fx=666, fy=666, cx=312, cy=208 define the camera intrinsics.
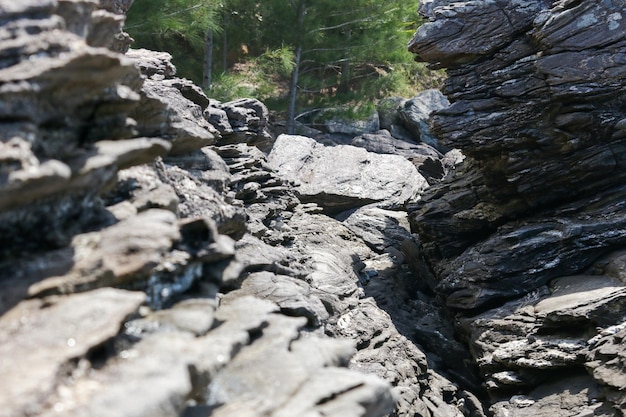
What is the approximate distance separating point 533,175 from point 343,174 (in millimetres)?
8132

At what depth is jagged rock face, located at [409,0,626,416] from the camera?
49.2ft

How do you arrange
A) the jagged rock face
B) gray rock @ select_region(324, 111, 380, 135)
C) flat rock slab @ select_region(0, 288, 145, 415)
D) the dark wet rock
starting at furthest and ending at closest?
1. gray rock @ select_region(324, 111, 380, 135)
2. the dark wet rock
3. the jagged rock face
4. flat rock slab @ select_region(0, 288, 145, 415)

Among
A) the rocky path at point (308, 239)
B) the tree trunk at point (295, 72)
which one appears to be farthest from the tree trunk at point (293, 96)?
the rocky path at point (308, 239)

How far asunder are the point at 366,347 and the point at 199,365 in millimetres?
9796

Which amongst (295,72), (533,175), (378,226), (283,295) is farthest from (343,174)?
(283,295)

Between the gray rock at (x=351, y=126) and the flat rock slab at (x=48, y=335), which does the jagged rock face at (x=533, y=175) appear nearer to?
the flat rock slab at (x=48, y=335)

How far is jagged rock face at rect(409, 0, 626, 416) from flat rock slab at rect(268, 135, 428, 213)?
17.4 ft

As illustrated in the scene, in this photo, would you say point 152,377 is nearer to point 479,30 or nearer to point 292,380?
point 292,380

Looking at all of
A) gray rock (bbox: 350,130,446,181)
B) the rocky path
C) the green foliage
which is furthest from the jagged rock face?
the green foliage

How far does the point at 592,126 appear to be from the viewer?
16641mm

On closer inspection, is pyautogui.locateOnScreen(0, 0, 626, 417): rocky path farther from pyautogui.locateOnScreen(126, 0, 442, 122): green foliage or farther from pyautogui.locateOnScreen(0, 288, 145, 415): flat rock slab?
pyautogui.locateOnScreen(126, 0, 442, 122): green foliage

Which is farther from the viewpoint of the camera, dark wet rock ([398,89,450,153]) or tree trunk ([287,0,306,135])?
dark wet rock ([398,89,450,153])

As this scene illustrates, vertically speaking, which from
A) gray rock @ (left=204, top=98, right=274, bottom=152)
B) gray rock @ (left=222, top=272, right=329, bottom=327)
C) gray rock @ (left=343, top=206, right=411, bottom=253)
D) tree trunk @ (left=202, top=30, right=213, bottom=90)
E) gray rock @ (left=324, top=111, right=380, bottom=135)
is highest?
tree trunk @ (left=202, top=30, right=213, bottom=90)

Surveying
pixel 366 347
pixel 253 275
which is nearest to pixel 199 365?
pixel 253 275
